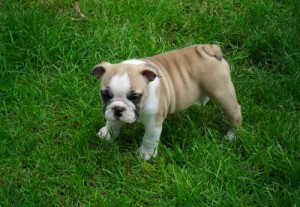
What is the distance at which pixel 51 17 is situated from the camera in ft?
16.5

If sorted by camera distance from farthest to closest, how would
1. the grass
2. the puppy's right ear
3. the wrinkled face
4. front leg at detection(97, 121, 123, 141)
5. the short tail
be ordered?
front leg at detection(97, 121, 123, 141) < the short tail < the grass < the puppy's right ear < the wrinkled face

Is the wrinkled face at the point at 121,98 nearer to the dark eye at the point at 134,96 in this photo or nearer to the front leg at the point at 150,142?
the dark eye at the point at 134,96

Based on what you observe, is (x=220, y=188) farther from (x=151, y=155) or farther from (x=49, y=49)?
(x=49, y=49)

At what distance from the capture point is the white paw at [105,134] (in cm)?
400

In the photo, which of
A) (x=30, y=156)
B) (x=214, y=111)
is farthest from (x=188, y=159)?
(x=30, y=156)

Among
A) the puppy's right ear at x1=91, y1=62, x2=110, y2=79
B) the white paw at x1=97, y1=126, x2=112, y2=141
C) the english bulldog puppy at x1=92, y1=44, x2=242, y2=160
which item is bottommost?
the white paw at x1=97, y1=126, x2=112, y2=141

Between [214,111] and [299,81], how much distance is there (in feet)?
2.59

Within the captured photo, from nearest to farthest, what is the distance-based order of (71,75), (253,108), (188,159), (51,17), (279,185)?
1. (279,185)
2. (188,159)
3. (253,108)
4. (71,75)
5. (51,17)

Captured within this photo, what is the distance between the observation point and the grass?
3645mm

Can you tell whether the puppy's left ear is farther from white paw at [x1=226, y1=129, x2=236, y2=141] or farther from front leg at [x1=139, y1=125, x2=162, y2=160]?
white paw at [x1=226, y1=129, x2=236, y2=141]

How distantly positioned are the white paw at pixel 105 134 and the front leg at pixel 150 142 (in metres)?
0.27

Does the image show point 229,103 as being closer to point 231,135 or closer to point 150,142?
point 231,135

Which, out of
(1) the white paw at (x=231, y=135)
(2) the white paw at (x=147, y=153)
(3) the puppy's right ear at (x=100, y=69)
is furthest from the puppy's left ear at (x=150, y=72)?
(1) the white paw at (x=231, y=135)

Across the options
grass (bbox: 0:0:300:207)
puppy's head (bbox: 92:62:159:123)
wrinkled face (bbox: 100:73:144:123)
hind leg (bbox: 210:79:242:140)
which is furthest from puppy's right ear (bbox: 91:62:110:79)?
→ hind leg (bbox: 210:79:242:140)
